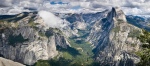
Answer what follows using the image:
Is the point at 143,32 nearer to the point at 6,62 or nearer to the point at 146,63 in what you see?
the point at 146,63

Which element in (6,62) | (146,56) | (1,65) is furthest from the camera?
(6,62)

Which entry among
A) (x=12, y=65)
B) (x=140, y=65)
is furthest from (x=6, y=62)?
(x=140, y=65)

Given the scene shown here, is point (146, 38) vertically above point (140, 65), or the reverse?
point (146, 38)

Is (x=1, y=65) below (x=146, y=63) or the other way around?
below

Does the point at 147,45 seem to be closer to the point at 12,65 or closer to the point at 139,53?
the point at 139,53

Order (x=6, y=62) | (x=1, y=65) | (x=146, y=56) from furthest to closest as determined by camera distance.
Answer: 1. (x=6, y=62)
2. (x=1, y=65)
3. (x=146, y=56)

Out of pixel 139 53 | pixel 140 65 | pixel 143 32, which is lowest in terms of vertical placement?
pixel 140 65

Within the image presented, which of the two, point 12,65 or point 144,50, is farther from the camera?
point 12,65

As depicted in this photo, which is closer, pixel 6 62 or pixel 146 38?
pixel 146 38

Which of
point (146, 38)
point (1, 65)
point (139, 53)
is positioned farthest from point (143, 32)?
point (1, 65)
